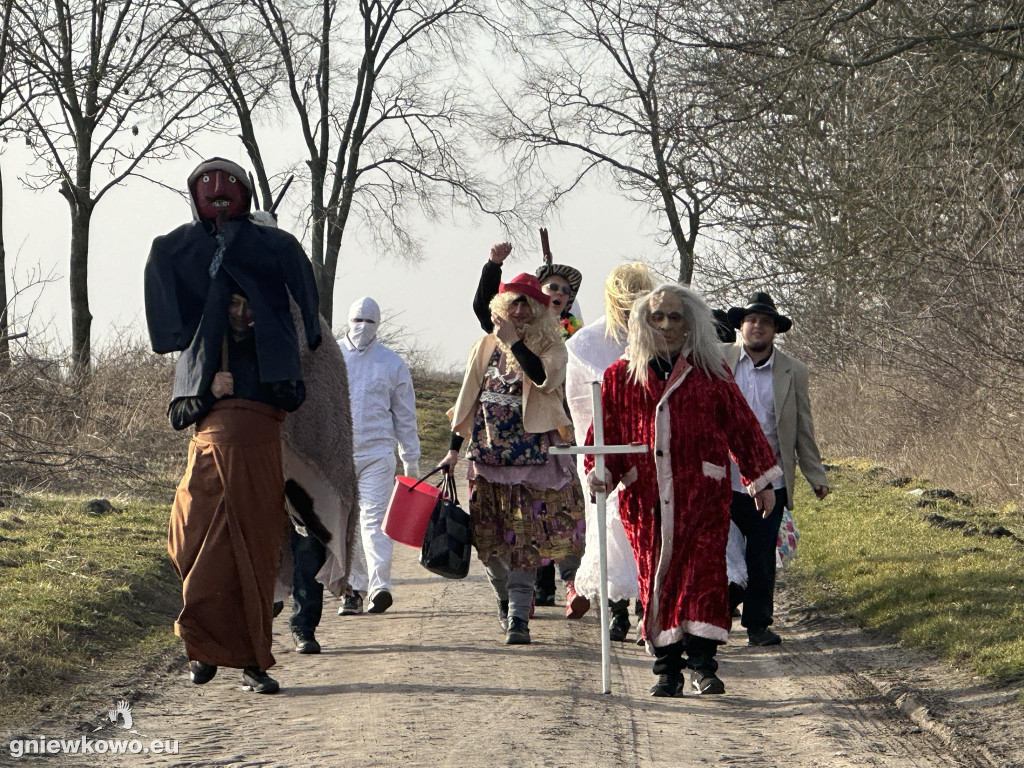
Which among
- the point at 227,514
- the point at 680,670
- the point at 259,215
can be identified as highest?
the point at 259,215

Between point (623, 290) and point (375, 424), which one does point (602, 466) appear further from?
point (375, 424)

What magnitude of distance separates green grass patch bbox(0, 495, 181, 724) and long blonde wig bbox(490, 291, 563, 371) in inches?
98.2

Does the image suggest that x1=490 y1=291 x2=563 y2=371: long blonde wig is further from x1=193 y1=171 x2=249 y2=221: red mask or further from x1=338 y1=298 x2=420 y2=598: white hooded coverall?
x1=193 y1=171 x2=249 y2=221: red mask

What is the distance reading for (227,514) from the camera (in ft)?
21.0

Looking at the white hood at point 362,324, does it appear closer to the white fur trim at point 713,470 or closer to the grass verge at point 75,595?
the grass verge at point 75,595

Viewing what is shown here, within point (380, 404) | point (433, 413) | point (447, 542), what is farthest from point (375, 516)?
point (433, 413)

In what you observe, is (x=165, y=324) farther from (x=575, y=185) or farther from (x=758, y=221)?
(x=575, y=185)

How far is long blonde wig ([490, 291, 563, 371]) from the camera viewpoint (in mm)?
8234

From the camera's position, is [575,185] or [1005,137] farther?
[575,185]

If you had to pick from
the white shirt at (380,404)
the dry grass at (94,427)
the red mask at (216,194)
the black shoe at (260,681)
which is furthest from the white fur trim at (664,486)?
the dry grass at (94,427)

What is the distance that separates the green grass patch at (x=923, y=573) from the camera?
754 centimetres

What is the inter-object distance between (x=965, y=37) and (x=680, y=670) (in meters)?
8.29

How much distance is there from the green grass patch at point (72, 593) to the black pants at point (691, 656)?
9.11ft

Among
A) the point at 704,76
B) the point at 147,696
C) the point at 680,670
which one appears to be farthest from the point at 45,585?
the point at 704,76
